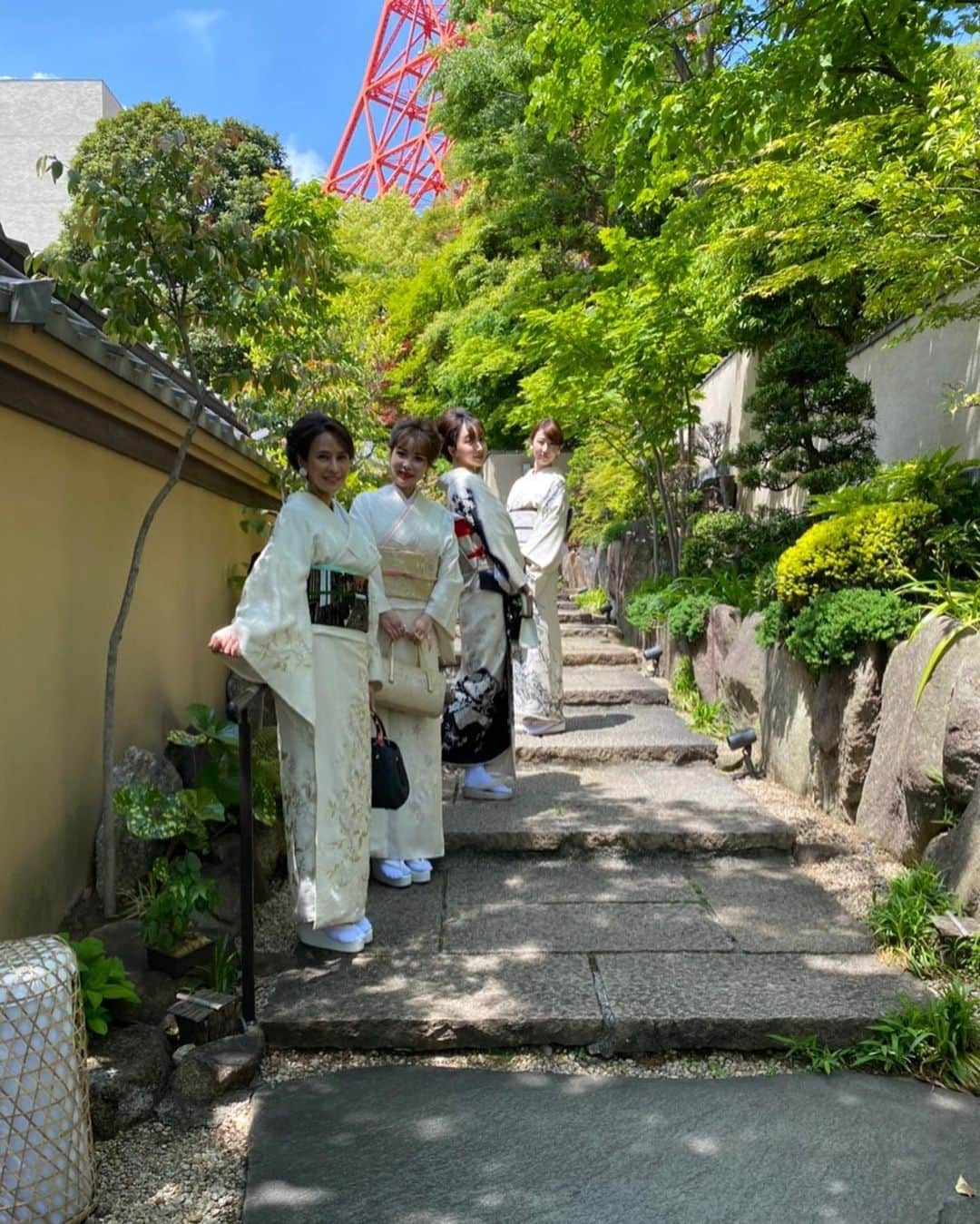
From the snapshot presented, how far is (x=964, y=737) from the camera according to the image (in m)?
3.79

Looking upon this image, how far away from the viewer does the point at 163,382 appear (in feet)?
14.1

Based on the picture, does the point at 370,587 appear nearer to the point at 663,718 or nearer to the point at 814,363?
the point at 663,718

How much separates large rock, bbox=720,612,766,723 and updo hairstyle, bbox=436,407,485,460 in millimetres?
2451

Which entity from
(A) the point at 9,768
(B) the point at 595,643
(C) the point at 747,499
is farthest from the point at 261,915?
(C) the point at 747,499

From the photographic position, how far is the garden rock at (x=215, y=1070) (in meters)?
2.81

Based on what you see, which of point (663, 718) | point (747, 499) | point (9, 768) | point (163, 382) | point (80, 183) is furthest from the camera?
point (747, 499)

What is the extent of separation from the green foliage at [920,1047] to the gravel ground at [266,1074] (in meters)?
0.13

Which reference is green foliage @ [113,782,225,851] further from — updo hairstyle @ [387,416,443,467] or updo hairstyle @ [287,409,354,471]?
updo hairstyle @ [387,416,443,467]

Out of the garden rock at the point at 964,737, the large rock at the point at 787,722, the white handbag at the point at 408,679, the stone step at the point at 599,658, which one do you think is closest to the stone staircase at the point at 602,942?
the large rock at the point at 787,722

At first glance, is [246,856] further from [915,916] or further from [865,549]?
[865,549]

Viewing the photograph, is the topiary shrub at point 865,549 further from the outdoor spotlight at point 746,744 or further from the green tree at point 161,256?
the green tree at point 161,256

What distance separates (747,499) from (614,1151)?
9.80 meters

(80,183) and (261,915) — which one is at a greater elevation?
(80,183)

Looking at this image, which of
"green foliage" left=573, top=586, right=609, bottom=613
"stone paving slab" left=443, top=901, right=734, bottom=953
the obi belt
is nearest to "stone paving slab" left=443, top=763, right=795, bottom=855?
"stone paving slab" left=443, top=901, right=734, bottom=953
